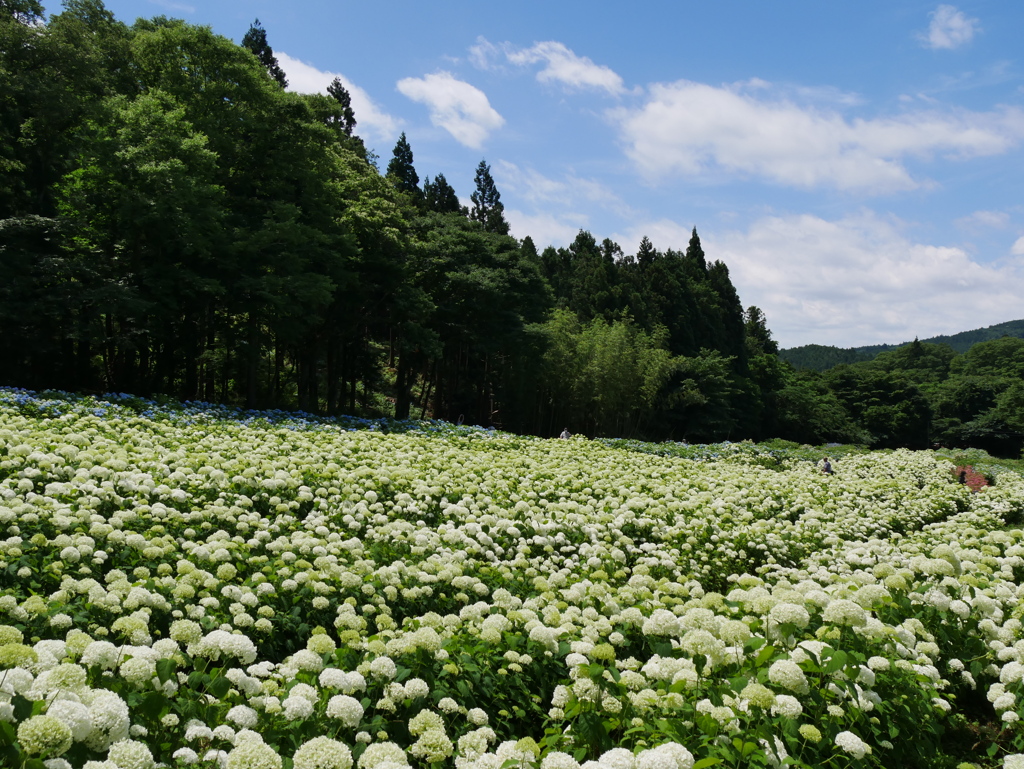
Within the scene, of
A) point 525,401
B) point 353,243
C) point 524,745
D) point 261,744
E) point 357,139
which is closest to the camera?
point 261,744

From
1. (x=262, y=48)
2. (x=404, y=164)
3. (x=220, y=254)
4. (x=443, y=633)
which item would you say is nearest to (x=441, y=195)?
(x=404, y=164)

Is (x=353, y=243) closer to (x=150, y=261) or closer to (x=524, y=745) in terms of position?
(x=150, y=261)

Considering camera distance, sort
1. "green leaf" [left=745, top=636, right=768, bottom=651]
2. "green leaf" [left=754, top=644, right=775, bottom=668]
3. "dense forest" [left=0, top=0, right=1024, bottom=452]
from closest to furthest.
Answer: "green leaf" [left=754, top=644, right=775, bottom=668] < "green leaf" [left=745, top=636, right=768, bottom=651] < "dense forest" [left=0, top=0, right=1024, bottom=452]

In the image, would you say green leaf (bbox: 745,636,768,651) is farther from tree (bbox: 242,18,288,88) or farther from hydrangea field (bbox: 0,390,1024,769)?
tree (bbox: 242,18,288,88)

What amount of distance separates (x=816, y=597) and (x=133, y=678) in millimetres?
4100

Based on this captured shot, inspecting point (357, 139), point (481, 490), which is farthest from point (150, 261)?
point (357, 139)

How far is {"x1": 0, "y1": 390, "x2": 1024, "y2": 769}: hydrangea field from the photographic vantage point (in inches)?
108

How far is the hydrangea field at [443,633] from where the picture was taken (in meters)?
2.76

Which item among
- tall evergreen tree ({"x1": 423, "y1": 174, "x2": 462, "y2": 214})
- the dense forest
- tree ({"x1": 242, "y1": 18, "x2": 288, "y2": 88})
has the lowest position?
the dense forest

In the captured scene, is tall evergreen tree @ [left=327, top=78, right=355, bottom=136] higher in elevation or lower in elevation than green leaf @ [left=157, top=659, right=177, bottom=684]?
higher

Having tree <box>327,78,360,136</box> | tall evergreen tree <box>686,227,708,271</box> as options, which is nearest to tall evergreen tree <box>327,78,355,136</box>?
tree <box>327,78,360,136</box>

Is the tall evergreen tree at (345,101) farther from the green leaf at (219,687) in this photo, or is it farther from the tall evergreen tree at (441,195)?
the green leaf at (219,687)

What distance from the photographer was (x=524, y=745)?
267 centimetres

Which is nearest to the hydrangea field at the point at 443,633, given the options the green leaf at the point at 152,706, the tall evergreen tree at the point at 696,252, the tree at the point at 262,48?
the green leaf at the point at 152,706
